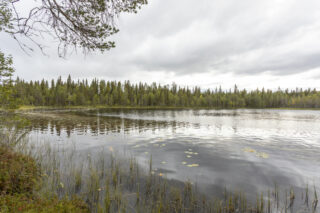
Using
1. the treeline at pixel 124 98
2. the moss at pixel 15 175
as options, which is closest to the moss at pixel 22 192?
the moss at pixel 15 175

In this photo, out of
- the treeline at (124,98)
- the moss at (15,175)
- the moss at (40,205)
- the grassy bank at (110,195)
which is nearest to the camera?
the moss at (40,205)

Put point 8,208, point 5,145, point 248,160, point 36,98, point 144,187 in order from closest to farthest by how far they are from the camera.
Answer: point 8,208, point 144,187, point 5,145, point 248,160, point 36,98

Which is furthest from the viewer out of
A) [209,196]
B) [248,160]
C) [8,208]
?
[248,160]

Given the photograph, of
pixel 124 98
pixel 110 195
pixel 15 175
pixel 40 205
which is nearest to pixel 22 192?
pixel 15 175

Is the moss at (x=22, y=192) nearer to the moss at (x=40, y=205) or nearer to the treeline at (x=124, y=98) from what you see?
the moss at (x=40, y=205)

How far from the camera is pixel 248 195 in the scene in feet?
26.5

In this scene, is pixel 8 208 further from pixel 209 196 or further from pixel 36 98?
pixel 36 98

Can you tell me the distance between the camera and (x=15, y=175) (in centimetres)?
792

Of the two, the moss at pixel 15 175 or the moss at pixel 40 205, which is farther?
the moss at pixel 15 175

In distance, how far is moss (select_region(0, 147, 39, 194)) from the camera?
7.28 m

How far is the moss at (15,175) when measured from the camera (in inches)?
287

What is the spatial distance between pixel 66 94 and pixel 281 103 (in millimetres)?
219835

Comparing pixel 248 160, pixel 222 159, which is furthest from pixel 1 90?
pixel 248 160

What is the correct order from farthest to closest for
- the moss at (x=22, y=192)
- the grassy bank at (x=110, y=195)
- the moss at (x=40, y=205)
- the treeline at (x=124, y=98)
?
1. the treeline at (x=124, y=98)
2. the grassy bank at (x=110, y=195)
3. the moss at (x=22, y=192)
4. the moss at (x=40, y=205)
